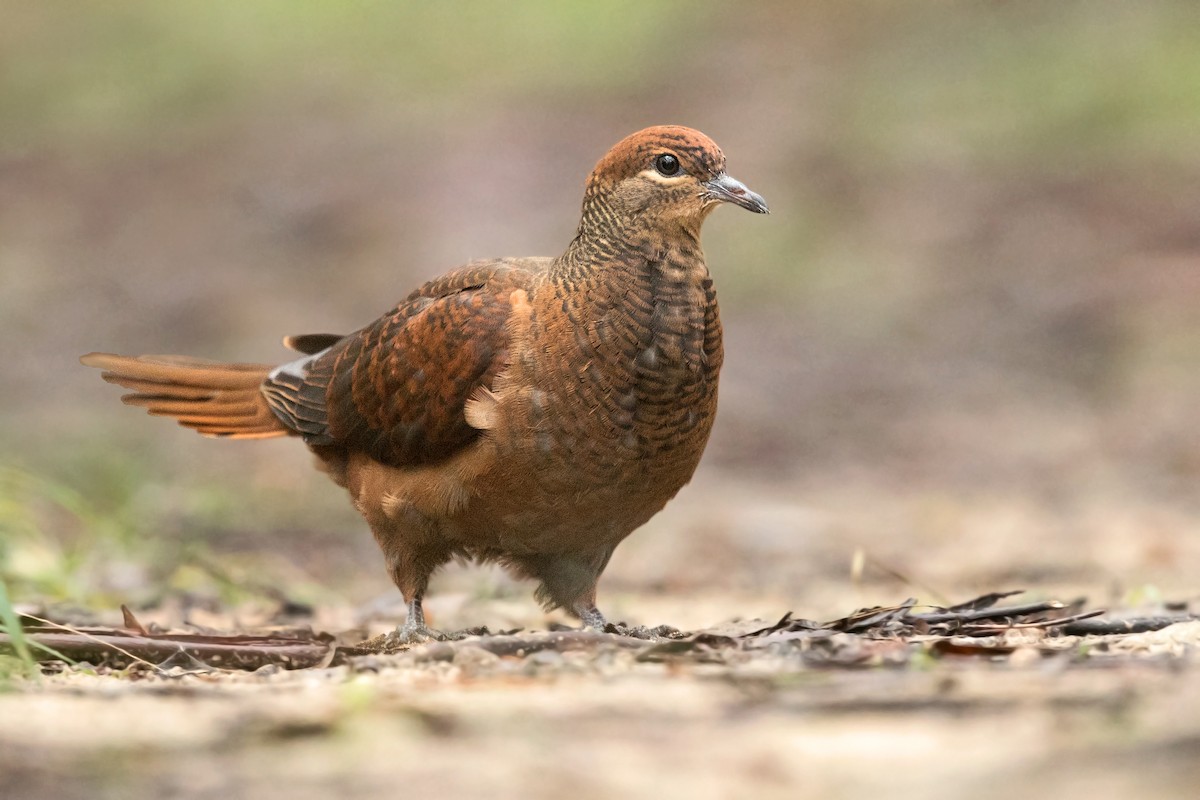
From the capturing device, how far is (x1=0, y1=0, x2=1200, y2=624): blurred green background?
24.4 ft

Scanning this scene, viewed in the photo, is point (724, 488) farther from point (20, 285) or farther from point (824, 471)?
point (20, 285)

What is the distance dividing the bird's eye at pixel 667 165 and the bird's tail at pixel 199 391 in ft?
5.95

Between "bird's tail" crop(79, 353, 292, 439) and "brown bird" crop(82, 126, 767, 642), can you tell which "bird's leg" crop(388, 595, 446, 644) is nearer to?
"brown bird" crop(82, 126, 767, 642)

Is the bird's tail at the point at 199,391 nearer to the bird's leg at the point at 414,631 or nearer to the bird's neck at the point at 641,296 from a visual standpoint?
the bird's leg at the point at 414,631

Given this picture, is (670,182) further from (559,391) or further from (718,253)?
(718,253)

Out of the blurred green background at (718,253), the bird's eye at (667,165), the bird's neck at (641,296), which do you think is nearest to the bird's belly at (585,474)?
the bird's neck at (641,296)

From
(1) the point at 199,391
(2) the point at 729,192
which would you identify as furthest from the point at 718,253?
(2) the point at 729,192

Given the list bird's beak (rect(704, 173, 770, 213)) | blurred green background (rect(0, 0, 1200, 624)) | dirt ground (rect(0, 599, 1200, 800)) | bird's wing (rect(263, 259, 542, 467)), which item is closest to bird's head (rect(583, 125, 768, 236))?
bird's beak (rect(704, 173, 770, 213))

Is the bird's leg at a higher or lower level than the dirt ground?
higher

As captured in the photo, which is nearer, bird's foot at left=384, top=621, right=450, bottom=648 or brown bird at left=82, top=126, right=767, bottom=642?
brown bird at left=82, top=126, right=767, bottom=642

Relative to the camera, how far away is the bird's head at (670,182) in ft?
15.1

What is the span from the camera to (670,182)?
462 centimetres

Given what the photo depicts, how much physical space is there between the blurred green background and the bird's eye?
52.8 inches

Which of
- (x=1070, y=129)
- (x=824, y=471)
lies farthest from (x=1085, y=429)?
(x=1070, y=129)
